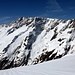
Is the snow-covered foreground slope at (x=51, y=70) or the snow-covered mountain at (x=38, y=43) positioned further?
the snow-covered mountain at (x=38, y=43)

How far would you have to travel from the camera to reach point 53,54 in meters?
97.2

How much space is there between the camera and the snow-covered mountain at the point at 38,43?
10150cm

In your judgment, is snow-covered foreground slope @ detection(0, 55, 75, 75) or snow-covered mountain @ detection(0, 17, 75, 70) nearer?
snow-covered foreground slope @ detection(0, 55, 75, 75)

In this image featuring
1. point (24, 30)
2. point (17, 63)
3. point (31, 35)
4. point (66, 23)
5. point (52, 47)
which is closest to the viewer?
point (52, 47)

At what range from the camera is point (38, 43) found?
12925 centimetres

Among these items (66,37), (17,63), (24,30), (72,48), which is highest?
(24,30)

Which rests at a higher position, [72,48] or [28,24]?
[28,24]

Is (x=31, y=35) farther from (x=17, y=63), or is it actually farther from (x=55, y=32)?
(x=17, y=63)

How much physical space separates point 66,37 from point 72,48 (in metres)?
14.5

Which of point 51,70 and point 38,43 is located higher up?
point 38,43

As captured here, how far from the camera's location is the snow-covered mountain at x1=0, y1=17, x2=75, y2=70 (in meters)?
102

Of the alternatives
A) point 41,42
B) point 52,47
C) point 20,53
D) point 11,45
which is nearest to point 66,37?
point 52,47

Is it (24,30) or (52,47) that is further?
(24,30)

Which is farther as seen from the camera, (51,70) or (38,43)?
(38,43)
